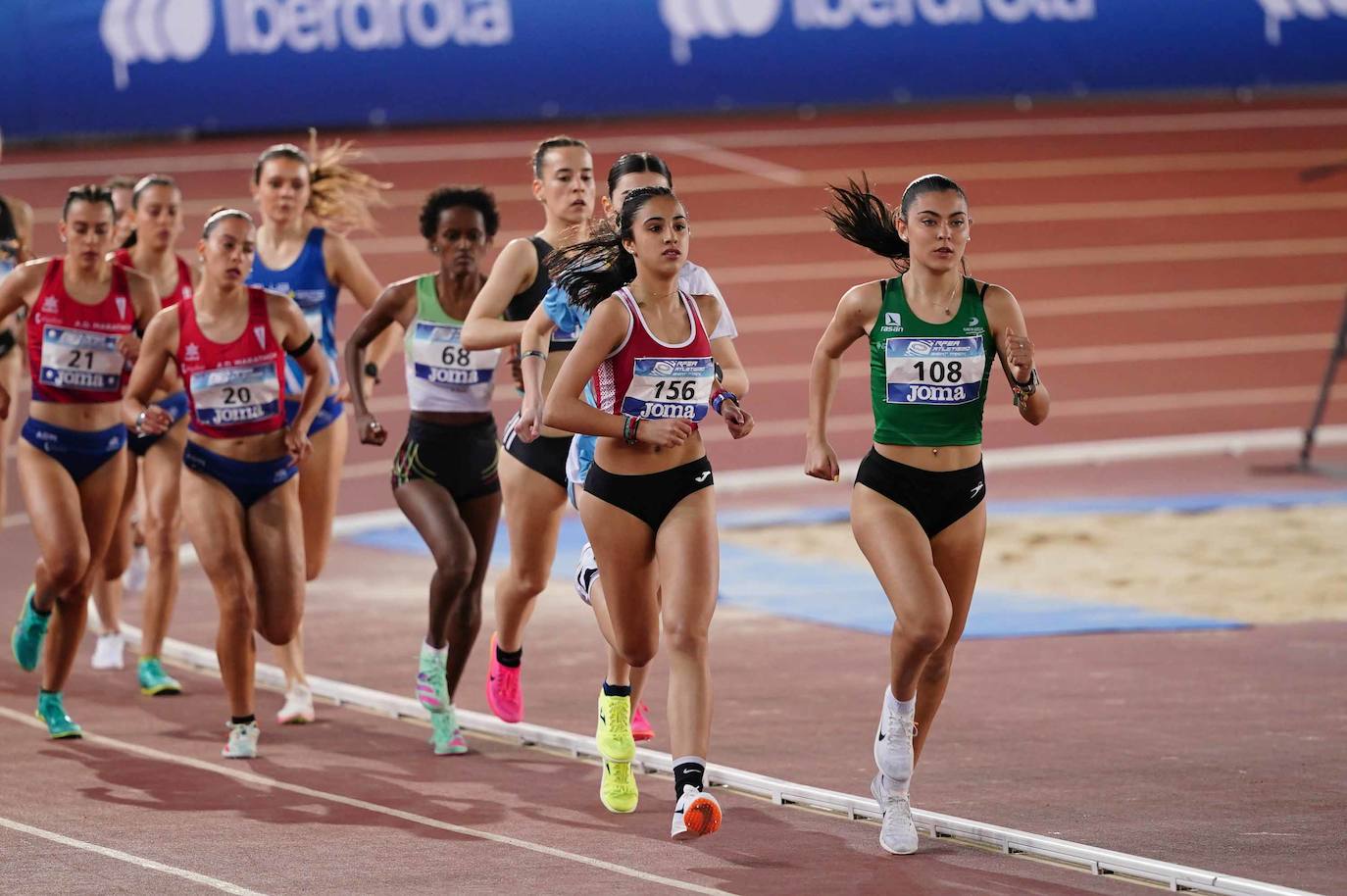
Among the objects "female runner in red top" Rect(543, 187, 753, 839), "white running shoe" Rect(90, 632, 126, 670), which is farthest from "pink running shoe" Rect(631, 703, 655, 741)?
"white running shoe" Rect(90, 632, 126, 670)

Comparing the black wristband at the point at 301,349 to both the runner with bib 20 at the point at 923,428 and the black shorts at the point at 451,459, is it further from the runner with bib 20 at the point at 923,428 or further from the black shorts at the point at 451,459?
the runner with bib 20 at the point at 923,428

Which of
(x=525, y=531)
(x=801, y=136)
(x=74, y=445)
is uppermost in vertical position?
(x=801, y=136)

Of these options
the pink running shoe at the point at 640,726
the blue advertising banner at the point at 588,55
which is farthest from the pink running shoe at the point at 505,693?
the blue advertising banner at the point at 588,55

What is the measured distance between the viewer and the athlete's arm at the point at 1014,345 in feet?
22.3

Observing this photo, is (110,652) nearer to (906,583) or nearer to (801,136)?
(906,583)

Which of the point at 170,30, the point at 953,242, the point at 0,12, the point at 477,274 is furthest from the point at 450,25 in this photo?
the point at 953,242

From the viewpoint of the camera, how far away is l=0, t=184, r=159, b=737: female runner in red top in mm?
8992

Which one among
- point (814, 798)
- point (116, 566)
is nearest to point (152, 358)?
point (116, 566)

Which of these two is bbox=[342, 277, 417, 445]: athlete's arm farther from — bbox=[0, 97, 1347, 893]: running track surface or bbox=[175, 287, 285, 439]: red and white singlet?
bbox=[0, 97, 1347, 893]: running track surface

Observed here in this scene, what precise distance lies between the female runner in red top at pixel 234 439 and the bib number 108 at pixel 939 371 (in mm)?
2771

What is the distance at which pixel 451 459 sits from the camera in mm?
8812

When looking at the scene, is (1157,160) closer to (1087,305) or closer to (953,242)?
(1087,305)

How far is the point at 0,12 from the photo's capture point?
21188mm

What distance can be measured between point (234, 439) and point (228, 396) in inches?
6.7
